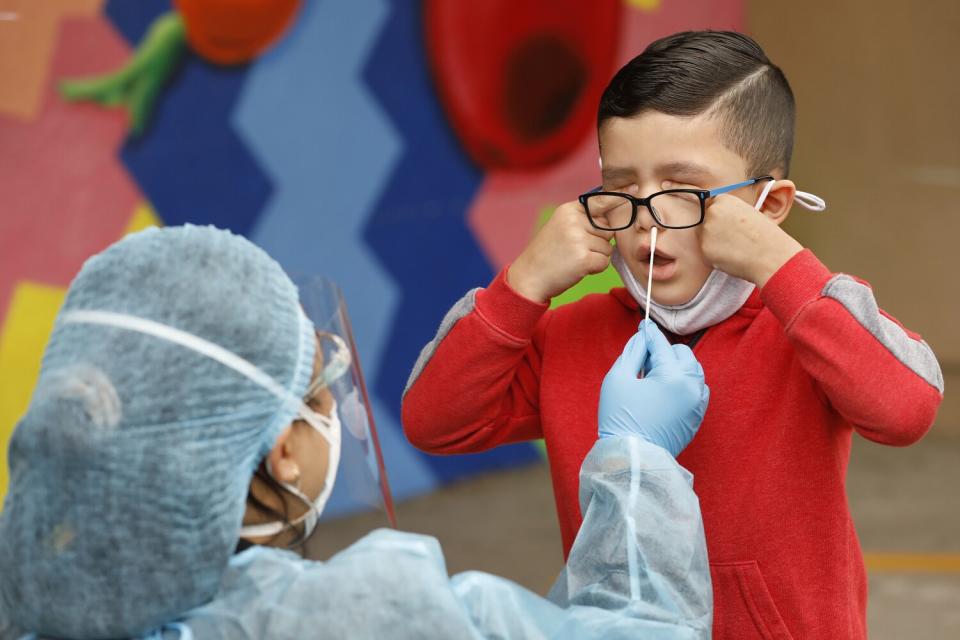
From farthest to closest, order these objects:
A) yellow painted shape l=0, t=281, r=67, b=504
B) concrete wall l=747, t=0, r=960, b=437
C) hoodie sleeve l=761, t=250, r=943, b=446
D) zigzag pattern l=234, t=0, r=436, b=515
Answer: concrete wall l=747, t=0, r=960, b=437 → zigzag pattern l=234, t=0, r=436, b=515 → yellow painted shape l=0, t=281, r=67, b=504 → hoodie sleeve l=761, t=250, r=943, b=446

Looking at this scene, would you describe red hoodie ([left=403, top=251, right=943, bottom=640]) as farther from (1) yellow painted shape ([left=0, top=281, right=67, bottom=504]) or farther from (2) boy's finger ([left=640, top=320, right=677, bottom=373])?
(1) yellow painted shape ([left=0, top=281, right=67, bottom=504])

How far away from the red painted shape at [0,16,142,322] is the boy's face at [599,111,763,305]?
1.96 m

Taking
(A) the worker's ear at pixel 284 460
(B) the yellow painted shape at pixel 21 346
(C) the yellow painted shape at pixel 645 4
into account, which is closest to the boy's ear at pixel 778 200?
(A) the worker's ear at pixel 284 460

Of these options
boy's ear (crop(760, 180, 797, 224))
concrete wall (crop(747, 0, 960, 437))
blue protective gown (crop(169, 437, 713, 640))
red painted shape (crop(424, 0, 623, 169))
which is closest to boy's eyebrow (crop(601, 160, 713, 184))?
boy's ear (crop(760, 180, 797, 224))

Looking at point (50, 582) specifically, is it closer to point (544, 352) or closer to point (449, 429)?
point (449, 429)

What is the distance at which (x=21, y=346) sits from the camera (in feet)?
9.64

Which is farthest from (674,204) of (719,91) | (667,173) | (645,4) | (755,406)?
(645,4)

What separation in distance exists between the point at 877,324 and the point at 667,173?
0.32m

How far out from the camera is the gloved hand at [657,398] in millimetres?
1287

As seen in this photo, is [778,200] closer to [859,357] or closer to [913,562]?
[859,357]

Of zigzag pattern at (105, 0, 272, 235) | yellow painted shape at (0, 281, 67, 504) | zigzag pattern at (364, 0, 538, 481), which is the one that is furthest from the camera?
zigzag pattern at (364, 0, 538, 481)

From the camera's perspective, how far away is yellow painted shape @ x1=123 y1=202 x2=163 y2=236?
10.5ft

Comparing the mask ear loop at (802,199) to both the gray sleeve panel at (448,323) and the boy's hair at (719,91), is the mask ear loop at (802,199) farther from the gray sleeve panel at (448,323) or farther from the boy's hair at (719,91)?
the gray sleeve panel at (448,323)

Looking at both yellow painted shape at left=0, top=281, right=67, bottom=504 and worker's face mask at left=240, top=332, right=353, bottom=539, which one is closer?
worker's face mask at left=240, top=332, right=353, bottom=539
